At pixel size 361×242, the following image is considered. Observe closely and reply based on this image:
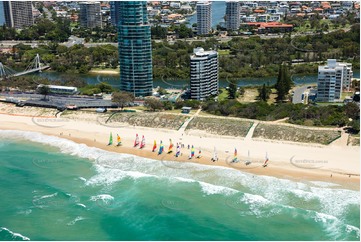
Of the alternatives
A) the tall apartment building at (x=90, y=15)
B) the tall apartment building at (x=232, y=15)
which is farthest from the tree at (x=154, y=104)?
the tall apartment building at (x=90, y=15)

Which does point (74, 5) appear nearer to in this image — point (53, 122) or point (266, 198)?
point (53, 122)

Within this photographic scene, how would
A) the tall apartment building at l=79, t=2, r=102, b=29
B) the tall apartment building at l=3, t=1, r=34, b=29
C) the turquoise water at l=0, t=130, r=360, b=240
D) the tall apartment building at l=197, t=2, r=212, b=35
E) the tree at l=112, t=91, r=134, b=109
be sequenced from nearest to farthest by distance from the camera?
the turquoise water at l=0, t=130, r=360, b=240
the tree at l=112, t=91, r=134, b=109
the tall apartment building at l=197, t=2, r=212, b=35
the tall apartment building at l=3, t=1, r=34, b=29
the tall apartment building at l=79, t=2, r=102, b=29

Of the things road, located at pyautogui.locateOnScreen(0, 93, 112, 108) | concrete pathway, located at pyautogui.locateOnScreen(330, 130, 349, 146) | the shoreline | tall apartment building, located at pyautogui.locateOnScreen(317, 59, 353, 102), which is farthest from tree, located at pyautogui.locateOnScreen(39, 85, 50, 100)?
concrete pathway, located at pyautogui.locateOnScreen(330, 130, 349, 146)

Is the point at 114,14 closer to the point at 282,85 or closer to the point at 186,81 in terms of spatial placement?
the point at 186,81

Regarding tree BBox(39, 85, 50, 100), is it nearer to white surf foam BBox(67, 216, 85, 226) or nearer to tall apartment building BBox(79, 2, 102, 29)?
white surf foam BBox(67, 216, 85, 226)

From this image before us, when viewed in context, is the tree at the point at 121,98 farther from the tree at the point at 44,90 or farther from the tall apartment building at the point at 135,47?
the tree at the point at 44,90

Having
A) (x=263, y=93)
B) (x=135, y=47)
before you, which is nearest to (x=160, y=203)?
(x=263, y=93)
